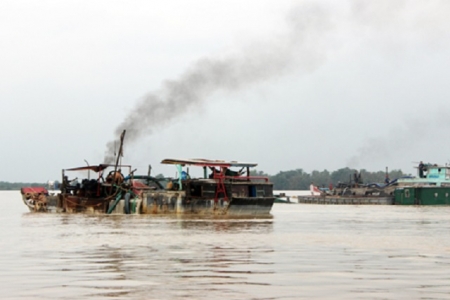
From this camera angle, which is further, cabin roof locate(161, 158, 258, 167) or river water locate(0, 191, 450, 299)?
cabin roof locate(161, 158, 258, 167)

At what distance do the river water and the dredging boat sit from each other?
1697cm

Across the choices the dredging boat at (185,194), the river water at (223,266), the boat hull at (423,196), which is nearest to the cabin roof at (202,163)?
the dredging boat at (185,194)

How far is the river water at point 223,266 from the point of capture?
613 inches

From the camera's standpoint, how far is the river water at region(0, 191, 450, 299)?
1556cm

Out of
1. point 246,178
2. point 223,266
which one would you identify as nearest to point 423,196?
point 246,178

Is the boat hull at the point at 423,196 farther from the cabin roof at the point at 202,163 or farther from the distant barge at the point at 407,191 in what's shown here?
the cabin roof at the point at 202,163

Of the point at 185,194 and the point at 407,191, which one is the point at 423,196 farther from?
the point at 185,194

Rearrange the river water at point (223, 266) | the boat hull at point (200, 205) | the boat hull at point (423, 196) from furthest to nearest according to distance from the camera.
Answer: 1. the boat hull at point (423, 196)
2. the boat hull at point (200, 205)
3. the river water at point (223, 266)

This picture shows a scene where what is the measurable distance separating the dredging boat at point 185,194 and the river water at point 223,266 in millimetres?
16969

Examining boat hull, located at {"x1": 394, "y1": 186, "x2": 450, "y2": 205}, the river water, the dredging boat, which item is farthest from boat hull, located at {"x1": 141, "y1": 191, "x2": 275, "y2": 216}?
boat hull, located at {"x1": 394, "y1": 186, "x2": 450, "y2": 205}

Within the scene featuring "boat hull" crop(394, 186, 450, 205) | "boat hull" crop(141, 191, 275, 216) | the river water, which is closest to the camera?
the river water

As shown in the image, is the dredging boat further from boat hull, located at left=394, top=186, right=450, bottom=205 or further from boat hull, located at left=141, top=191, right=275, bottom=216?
boat hull, located at left=394, top=186, right=450, bottom=205

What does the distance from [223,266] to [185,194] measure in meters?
31.9

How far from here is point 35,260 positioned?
22.1m
